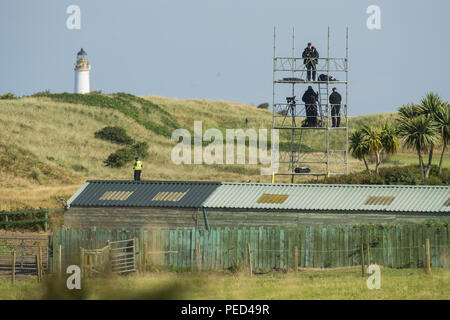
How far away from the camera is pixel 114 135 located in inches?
4498

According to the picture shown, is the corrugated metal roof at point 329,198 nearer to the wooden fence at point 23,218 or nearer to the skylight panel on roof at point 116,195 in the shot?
the skylight panel on roof at point 116,195

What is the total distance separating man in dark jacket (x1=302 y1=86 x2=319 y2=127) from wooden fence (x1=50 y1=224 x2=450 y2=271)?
2615 centimetres

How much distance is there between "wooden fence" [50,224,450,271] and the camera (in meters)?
38.8

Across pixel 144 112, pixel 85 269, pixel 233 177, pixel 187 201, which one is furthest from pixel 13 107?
pixel 85 269

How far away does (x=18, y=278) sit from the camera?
3756 cm

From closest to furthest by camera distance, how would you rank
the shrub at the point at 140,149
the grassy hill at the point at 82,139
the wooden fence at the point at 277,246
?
the wooden fence at the point at 277,246, the grassy hill at the point at 82,139, the shrub at the point at 140,149

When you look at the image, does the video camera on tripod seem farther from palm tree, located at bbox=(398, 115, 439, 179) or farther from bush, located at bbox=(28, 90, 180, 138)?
bush, located at bbox=(28, 90, 180, 138)

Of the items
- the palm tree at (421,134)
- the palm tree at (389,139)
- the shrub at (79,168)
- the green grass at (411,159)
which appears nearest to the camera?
the palm tree at (421,134)

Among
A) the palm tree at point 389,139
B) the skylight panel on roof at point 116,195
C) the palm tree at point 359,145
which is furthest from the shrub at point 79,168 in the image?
the skylight panel on roof at point 116,195

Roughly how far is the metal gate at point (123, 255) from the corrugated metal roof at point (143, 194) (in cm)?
712

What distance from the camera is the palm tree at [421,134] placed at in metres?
63.8
